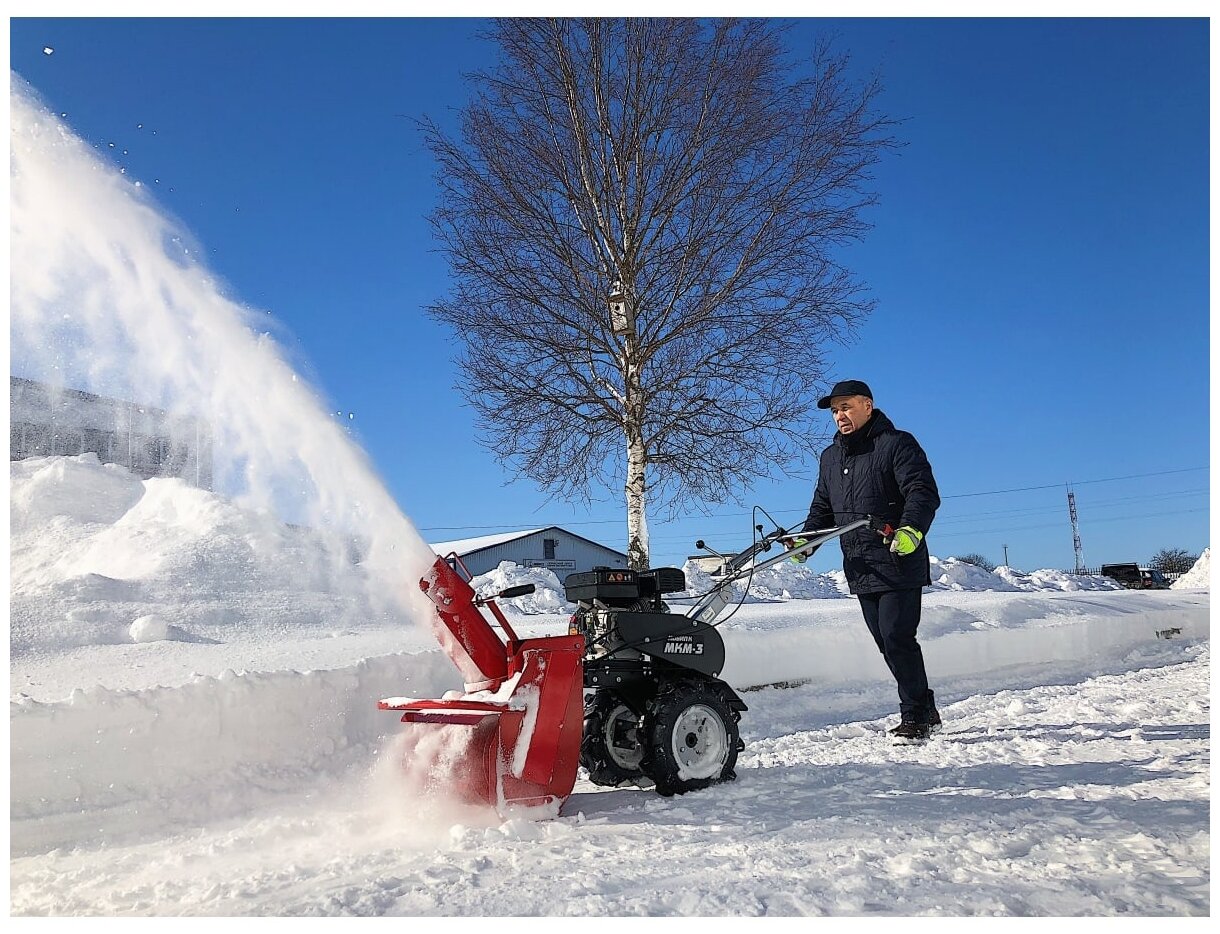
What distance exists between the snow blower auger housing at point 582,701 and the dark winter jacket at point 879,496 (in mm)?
774

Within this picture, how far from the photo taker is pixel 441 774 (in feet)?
12.0

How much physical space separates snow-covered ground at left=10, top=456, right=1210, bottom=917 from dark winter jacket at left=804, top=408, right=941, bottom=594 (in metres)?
0.97

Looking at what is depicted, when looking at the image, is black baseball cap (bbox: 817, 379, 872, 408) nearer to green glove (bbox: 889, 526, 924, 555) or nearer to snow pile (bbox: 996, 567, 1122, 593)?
green glove (bbox: 889, 526, 924, 555)

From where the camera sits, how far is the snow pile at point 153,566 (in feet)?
21.4

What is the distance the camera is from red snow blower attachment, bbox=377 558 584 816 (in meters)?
3.55

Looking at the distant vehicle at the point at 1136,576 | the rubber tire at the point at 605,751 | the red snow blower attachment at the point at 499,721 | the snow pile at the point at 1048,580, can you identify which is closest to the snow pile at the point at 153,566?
the red snow blower attachment at the point at 499,721

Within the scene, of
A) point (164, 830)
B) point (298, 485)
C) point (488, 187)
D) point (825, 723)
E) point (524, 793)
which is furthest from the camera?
point (488, 187)

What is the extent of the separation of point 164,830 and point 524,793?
161cm

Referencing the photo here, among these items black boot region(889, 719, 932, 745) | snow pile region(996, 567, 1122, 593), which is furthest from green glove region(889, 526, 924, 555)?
snow pile region(996, 567, 1122, 593)

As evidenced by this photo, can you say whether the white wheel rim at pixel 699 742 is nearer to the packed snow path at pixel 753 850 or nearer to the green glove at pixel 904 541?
the packed snow path at pixel 753 850

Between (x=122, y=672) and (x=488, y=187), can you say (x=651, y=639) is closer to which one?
(x=122, y=672)

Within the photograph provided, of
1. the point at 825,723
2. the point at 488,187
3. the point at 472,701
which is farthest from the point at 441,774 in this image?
the point at 488,187

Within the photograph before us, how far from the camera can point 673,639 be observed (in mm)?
4273

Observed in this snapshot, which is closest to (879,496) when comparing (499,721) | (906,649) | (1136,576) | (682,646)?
(906,649)
